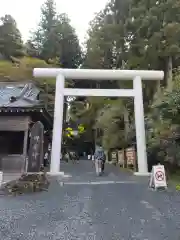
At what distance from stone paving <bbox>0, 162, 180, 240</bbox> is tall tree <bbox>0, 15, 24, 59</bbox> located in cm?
2803

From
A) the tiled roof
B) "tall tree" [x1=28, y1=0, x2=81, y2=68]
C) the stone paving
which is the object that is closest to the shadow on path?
the stone paving

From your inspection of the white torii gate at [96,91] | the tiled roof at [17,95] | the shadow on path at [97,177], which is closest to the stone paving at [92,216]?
the shadow on path at [97,177]

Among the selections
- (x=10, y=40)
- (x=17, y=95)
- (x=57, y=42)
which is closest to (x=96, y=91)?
(x=17, y=95)

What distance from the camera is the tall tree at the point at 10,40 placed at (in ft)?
109

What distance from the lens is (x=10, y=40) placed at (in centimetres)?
3412

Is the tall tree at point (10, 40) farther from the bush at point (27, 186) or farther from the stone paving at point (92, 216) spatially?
the stone paving at point (92, 216)

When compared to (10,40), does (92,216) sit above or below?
below

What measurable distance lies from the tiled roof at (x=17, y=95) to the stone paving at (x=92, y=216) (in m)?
7.10

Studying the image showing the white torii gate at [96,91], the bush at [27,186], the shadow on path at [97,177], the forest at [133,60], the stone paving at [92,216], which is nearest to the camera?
the stone paving at [92,216]

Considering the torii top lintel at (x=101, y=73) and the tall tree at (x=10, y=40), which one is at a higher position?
the tall tree at (x=10, y=40)

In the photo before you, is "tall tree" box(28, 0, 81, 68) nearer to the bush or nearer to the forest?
the forest

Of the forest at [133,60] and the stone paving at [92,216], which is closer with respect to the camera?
the stone paving at [92,216]

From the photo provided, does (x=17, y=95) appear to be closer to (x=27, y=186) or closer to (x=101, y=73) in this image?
(x=101, y=73)

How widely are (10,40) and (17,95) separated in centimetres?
2051
